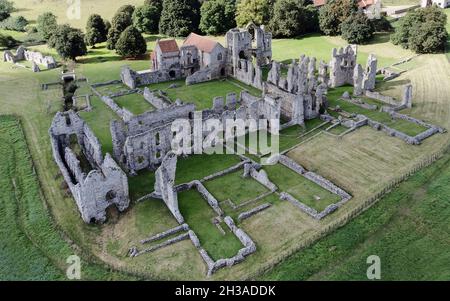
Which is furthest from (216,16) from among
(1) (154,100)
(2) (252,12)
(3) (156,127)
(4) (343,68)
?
(3) (156,127)

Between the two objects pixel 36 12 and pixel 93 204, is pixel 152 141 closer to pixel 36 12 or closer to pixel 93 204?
pixel 93 204

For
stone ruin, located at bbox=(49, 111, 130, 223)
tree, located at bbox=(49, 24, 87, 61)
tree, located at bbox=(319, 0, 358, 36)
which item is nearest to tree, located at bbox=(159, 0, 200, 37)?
tree, located at bbox=(49, 24, 87, 61)

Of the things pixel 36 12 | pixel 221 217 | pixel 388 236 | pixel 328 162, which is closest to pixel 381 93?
pixel 328 162

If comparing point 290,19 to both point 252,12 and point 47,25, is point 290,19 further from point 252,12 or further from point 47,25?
point 47,25

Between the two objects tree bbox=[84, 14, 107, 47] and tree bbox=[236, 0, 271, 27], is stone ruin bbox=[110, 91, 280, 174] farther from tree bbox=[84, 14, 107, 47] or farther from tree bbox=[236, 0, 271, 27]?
tree bbox=[84, 14, 107, 47]

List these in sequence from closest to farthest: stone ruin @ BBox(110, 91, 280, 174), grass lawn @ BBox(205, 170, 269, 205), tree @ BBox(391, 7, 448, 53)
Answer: grass lawn @ BBox(205, 170, 269, 205), stone ruin @ BBox(110, 91, 280, 174), tree @ BBox(391, 7, 448, 53)

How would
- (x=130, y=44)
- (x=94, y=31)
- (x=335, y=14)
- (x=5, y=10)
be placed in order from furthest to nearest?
(x=5, y=10), (x=335, y=14), (x=94, y=31), (x=130, y=44)
